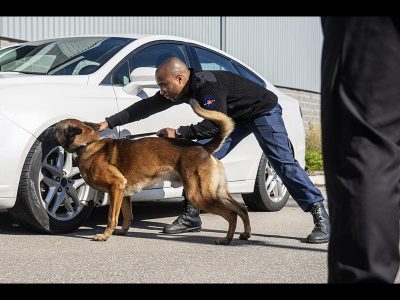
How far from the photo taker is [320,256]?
505cm

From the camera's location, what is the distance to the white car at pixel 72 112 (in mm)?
5379

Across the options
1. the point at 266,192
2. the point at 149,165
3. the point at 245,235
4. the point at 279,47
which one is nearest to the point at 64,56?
the point at 149,165

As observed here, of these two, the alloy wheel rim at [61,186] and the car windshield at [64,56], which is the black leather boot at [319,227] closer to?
the alloy wheel rim at [61,186]

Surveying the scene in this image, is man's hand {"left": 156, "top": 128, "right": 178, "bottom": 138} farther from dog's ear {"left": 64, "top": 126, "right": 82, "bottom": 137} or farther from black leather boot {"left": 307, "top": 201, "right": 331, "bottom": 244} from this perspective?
black leather boot {"left": 307, "top": 201, "right": 331, "bottom": 244}

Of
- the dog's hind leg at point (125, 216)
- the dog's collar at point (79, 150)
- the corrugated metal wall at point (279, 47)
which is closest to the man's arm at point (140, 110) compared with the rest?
the dog's collar at point (79, 150)

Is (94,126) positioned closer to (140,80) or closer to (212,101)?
(140,80)

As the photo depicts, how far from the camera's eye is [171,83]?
5.78 meters

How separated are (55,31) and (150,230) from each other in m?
6.15

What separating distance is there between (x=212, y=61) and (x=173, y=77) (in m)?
1.61

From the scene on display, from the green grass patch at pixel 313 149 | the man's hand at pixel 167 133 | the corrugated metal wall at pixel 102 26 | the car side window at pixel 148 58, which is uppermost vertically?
the corrugated metal wall at pixel 102 26

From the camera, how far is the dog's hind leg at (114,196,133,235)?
600 cm

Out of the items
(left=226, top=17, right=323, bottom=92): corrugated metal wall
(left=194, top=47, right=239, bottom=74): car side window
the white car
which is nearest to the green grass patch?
(left=226, top=17, right=323, bottom=92): corrugated metal wall
